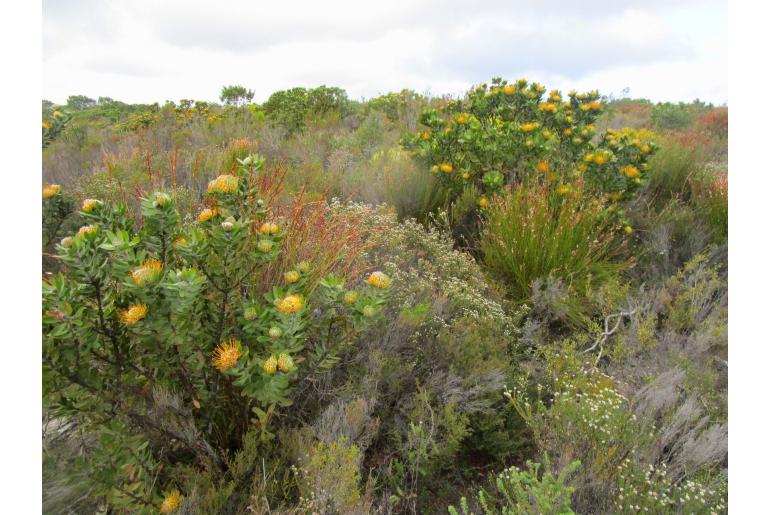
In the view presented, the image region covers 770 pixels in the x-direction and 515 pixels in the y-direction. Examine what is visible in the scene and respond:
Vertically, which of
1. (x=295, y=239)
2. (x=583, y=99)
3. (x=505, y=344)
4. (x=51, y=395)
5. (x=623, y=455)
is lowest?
(x=623, y=455)

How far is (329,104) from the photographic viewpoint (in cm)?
986

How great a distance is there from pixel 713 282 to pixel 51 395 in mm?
3763

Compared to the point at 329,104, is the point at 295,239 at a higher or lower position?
lower

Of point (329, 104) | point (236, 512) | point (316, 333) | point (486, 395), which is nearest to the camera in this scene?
point (236, 512)

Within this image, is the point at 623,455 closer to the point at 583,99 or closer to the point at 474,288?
the point at 474,288

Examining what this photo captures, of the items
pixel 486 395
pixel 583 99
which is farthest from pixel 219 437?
pixel 583 99

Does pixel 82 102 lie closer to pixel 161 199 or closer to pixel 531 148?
pixel 531 148

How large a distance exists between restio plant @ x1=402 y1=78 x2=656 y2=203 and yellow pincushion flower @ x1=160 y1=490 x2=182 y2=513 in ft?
10.3

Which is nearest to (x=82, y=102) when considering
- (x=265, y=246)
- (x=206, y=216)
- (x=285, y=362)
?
(x=206, y=216)

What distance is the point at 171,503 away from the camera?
151cm

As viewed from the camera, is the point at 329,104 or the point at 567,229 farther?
the point at 329,104

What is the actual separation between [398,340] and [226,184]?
4.11 ft

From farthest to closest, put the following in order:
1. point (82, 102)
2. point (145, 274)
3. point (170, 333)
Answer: point (82, 102) < point (170, 333) < point (145, 274)

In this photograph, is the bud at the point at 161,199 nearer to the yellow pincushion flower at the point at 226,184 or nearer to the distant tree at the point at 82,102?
the yellow pincushion flower at the point at 226,184
